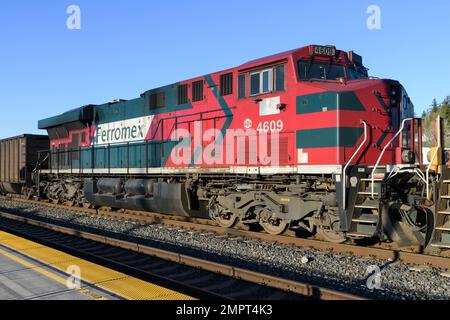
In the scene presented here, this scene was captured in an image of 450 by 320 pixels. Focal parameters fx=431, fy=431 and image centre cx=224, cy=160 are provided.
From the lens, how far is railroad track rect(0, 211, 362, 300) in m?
5.61

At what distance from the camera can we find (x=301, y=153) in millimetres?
8844

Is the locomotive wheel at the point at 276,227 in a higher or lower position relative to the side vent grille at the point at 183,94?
lower

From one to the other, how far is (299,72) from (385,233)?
3633 mm

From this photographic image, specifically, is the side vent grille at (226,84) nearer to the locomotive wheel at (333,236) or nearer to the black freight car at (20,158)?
the locomotive wheel at (333,236)

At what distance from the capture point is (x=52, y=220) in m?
14.2

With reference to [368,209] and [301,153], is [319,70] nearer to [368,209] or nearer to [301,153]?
[301,153]

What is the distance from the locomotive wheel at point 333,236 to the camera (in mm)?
8578

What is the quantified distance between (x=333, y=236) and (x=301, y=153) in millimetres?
1804

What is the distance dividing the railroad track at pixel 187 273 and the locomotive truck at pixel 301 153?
2.54 metres

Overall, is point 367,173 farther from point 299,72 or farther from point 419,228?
point 299,72
